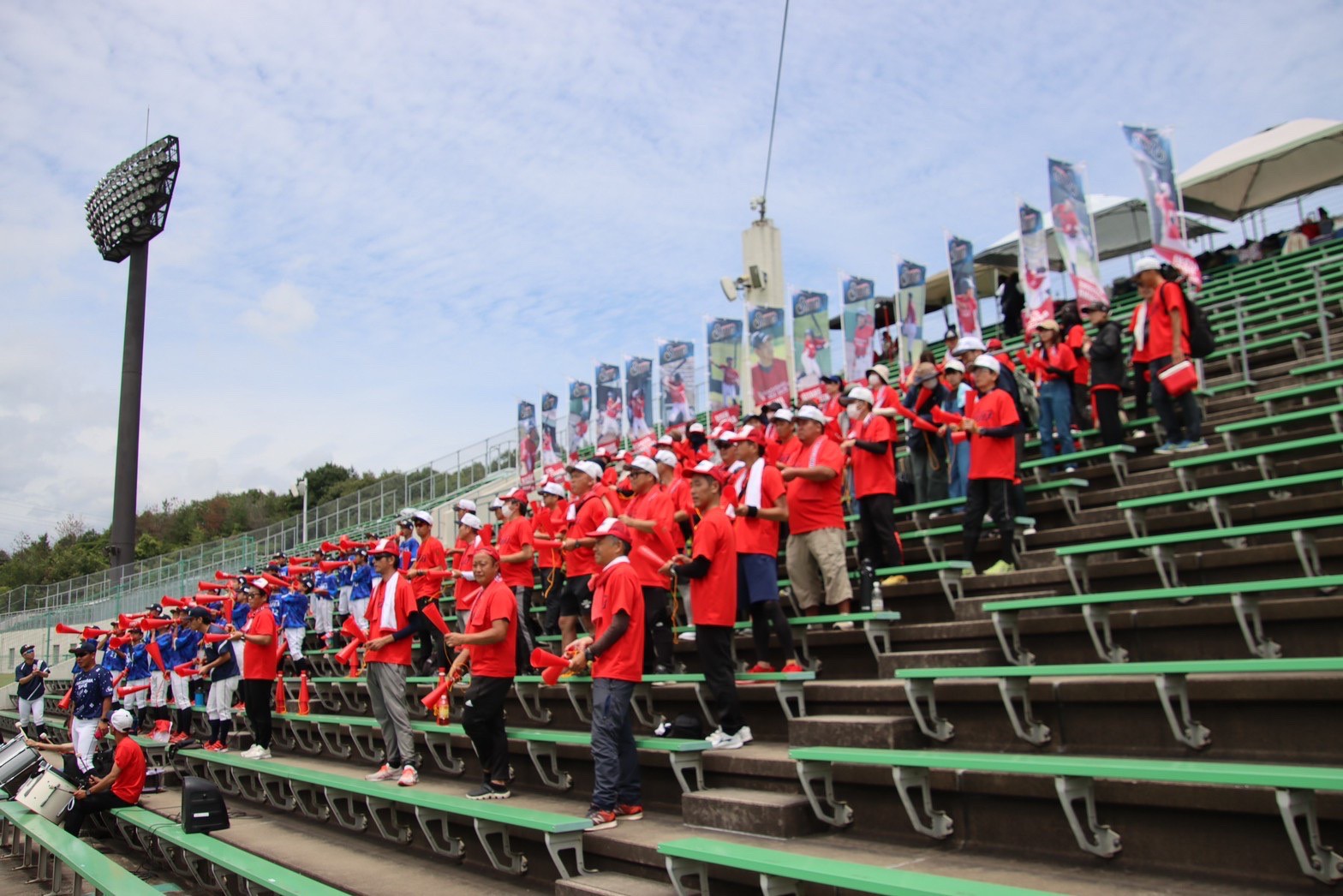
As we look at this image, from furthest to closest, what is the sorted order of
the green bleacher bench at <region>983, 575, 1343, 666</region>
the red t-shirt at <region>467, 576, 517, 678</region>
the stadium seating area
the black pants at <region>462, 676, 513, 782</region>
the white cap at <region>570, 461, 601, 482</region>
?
the white cap at <region>570, 461, 601, 482</region> < the red t-shirt at <region>467, 576, 517, 678</region> < the black pants at <region>462, 676, 513, 782</region> < the green bleacher bench at <region>983, 575, 1343, 666</region> < the stadium seating area

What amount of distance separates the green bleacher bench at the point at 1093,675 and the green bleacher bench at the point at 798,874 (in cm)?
116

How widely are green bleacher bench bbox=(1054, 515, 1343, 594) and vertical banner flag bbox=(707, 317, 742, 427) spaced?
11.6m

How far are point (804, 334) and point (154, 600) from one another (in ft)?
74.0

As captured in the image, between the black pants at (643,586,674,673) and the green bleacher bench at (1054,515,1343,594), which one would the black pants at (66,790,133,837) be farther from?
the green bleacher bench at (1054,515,1343,594)

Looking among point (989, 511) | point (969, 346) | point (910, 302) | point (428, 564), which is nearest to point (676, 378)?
point (910, 302)

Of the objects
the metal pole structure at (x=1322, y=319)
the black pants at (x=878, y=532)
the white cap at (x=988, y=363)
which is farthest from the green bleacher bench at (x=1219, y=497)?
the metal pole structure at (x=1322, y=319)

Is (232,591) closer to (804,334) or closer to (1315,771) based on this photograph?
(804,334)

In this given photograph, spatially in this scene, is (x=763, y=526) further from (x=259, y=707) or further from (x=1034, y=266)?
(x=1034, y=266)

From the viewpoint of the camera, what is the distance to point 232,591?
14773 mm

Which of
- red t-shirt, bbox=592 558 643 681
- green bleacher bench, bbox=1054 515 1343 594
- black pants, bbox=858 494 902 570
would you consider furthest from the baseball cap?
green bleacher bench, bbox=1054 515 1343 594

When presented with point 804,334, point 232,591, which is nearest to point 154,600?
point 232,591

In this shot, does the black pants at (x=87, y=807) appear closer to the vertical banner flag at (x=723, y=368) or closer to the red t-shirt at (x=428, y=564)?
the red t-shirt at (x=428, y=564)

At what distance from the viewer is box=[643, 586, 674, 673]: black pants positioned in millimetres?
7555

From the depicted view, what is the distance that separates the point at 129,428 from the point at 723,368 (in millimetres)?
30649
